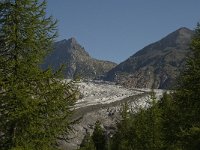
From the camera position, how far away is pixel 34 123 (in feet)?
53.0

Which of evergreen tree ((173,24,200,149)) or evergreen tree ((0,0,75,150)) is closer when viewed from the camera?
evergreen tree ((0,0,75,150))

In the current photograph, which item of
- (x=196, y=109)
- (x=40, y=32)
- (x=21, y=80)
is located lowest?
(x=196, y=109)

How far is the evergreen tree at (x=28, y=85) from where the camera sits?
15.7 m

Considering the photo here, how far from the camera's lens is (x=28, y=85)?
53.5 feet

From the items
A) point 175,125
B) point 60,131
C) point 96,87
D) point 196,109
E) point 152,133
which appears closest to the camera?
point 60,131

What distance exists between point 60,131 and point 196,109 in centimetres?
751

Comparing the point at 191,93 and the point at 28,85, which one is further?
the point at 191,93

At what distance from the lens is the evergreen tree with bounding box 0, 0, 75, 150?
15702mm

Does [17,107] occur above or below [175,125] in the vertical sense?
above

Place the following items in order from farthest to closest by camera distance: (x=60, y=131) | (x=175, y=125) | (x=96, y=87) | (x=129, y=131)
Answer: (x=96, y=87) < (x=129, y=131) < (x=175, y=125) < (x=60, y=131)

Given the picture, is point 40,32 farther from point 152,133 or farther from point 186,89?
point 152,133

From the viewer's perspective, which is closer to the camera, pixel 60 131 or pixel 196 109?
pixel 60 131

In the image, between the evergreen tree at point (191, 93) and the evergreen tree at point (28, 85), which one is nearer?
the evergreen tree at point (28, 85)

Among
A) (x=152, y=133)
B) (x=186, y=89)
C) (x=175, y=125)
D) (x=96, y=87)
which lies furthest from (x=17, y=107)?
(x=96, y=87)
